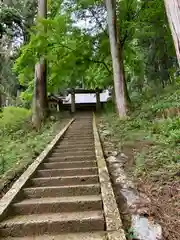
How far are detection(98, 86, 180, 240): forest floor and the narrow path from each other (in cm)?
68

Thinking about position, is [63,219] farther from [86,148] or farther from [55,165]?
[86,148]

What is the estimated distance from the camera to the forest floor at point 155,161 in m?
3.82

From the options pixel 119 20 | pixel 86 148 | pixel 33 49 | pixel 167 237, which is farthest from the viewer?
pixel 119 20

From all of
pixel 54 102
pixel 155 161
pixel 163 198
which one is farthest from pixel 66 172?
pixel 54 102

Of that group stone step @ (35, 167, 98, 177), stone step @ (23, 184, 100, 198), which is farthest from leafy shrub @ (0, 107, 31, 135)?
stone step @ (23, 184, 100, 198)

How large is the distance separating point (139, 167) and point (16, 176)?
88.1 inches

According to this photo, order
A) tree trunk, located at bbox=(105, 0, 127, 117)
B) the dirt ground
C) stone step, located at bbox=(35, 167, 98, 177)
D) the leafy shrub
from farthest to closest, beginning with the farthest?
the leafy shrub, tree trunk, located at bbox=(105, 0, 127, 117), stone step, located at bbox=(35, 167, 98, 177), the dirt ground

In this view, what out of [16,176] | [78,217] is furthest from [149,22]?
[78,217]

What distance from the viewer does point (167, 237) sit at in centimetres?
336

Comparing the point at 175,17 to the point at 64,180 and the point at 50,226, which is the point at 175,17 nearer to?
the point at 64,180

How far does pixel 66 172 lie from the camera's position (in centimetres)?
578

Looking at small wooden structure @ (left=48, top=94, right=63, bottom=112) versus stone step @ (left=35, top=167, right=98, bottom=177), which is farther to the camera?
small wooden structure @ (left=48, top=94, right=63, bottom=112)

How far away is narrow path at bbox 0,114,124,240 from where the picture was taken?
3818 millimetres

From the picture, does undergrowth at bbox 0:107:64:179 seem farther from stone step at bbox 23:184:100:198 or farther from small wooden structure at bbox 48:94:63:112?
small wooden structure at bbox 48:94:63:112
